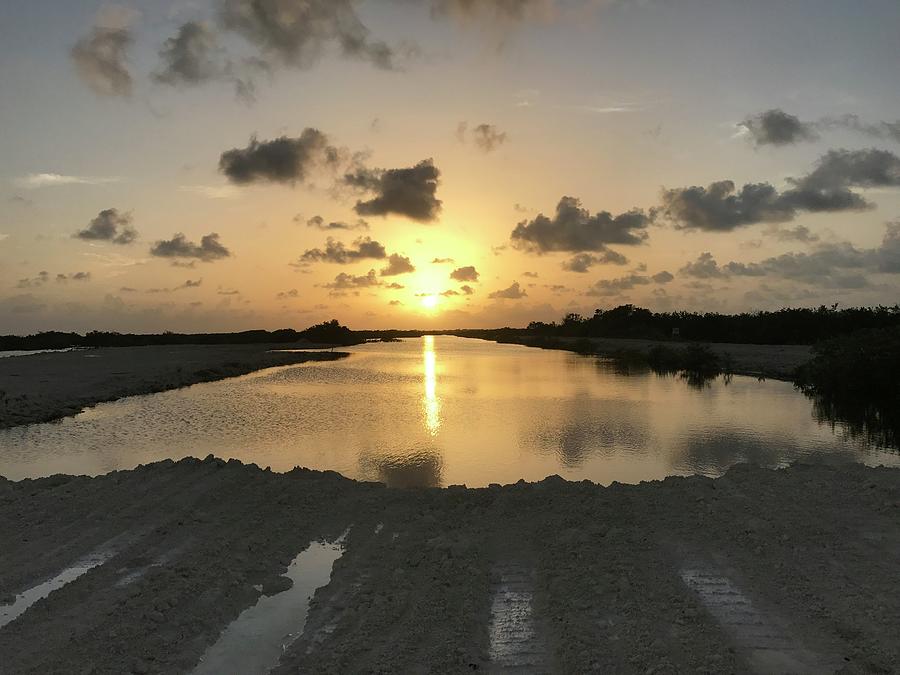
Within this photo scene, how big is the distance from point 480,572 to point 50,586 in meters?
6.30

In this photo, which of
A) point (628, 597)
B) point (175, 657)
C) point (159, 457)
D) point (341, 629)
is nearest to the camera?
point (175, 657)

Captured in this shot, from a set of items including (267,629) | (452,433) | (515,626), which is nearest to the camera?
(515,626)

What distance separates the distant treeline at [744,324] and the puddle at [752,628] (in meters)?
46.6

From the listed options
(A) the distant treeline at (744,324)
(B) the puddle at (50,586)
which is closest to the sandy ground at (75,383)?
(B) the puddle at (50,586)

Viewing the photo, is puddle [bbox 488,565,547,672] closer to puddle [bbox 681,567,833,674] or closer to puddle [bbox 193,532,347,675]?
puddle [bbox 681,567,833,674]

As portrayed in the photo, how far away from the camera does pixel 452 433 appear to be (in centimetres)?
2403

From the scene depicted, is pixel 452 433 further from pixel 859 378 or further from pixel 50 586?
pixel 859 378

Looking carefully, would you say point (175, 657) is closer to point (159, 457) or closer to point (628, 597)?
point (628, 597)

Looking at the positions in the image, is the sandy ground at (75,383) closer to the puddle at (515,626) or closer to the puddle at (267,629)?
the puddle at (267,629)

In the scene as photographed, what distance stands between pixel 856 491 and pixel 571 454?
27.9ft

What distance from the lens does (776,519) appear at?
10875 mm

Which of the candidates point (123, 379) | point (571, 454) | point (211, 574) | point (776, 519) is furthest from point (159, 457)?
point (123, 379)

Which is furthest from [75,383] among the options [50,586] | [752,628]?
[752,628]

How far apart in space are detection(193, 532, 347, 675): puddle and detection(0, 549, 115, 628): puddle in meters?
2.88
